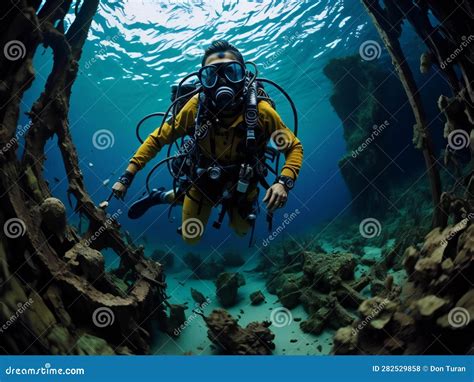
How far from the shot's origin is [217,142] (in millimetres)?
4480

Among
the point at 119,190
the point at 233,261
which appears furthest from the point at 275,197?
the point at 233,261

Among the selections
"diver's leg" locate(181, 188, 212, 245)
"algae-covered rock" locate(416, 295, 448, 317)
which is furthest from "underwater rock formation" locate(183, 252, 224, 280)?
"algae-covered rock" locate(416, 295, 448, 317)

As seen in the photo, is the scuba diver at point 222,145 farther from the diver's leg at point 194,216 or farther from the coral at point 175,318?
the coral at point 175,318

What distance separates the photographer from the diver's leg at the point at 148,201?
17.7 feet

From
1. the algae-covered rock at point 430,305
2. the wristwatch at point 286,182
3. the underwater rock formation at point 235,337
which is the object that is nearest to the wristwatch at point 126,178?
the wristwatch at point 286,182

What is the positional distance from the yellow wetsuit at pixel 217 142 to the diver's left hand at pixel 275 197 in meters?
0.49

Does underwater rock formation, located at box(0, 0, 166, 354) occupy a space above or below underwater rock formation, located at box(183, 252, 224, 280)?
above

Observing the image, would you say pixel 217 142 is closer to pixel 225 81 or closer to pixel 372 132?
pixel 225 81

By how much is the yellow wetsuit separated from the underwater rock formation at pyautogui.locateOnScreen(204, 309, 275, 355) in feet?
4.32

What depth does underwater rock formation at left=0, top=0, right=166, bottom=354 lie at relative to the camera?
339cm

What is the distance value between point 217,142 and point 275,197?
1.49 meters

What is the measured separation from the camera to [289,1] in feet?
46.0

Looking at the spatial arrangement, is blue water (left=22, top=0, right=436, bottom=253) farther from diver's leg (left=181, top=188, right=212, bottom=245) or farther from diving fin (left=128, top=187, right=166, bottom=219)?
diver's leg (left=181, top=188, right=212, bottom=245)

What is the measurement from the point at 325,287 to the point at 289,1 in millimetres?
13354
